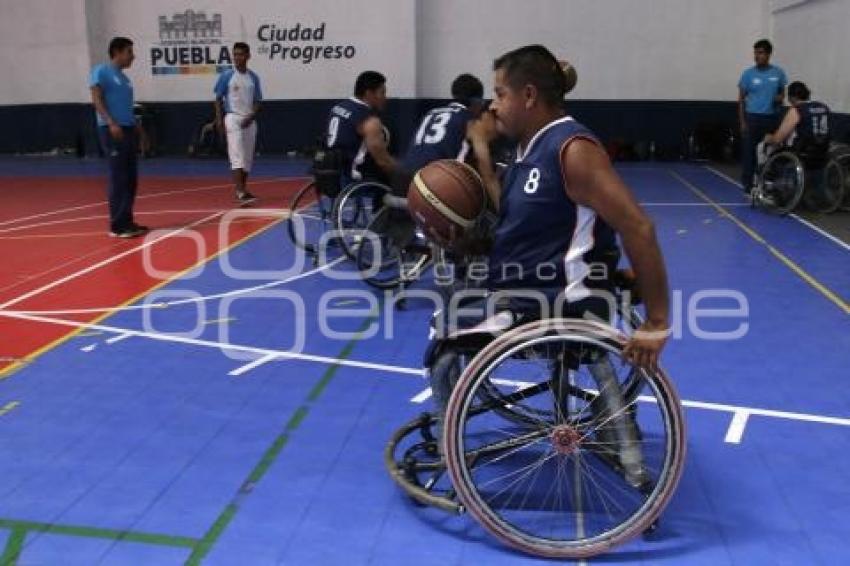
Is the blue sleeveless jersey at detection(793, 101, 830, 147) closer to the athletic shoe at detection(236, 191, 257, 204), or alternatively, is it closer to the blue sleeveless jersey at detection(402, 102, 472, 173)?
the blue sleeveless jersey at detection(402, 102, 472, 173)

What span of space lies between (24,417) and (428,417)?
5.65 feet

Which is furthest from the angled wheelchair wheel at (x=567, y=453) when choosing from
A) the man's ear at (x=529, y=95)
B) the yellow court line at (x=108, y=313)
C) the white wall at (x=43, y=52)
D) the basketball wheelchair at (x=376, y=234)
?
the white wall at (x=43, y=52)

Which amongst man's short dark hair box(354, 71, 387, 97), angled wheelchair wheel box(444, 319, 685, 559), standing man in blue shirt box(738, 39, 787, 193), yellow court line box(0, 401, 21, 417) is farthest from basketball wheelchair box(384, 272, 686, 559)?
standing man in blue shirt box(738, 39, 787, 193)

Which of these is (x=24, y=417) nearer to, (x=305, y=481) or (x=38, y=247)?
(x=305, y=481)

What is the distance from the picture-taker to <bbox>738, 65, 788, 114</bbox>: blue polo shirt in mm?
8445

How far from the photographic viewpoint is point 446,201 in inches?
113

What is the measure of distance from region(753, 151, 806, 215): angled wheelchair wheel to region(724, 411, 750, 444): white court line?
485cm

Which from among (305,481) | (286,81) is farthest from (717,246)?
(286,81)

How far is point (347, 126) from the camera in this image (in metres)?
5.86

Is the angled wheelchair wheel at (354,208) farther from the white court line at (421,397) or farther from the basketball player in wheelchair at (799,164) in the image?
the basketball player in wheelchair at (799,164)

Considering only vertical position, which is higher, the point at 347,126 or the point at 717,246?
the point at 347,126

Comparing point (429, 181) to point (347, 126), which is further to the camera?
point (347, 126)

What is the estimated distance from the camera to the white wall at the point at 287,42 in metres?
12.9

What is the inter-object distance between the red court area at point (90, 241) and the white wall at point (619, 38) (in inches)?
157
